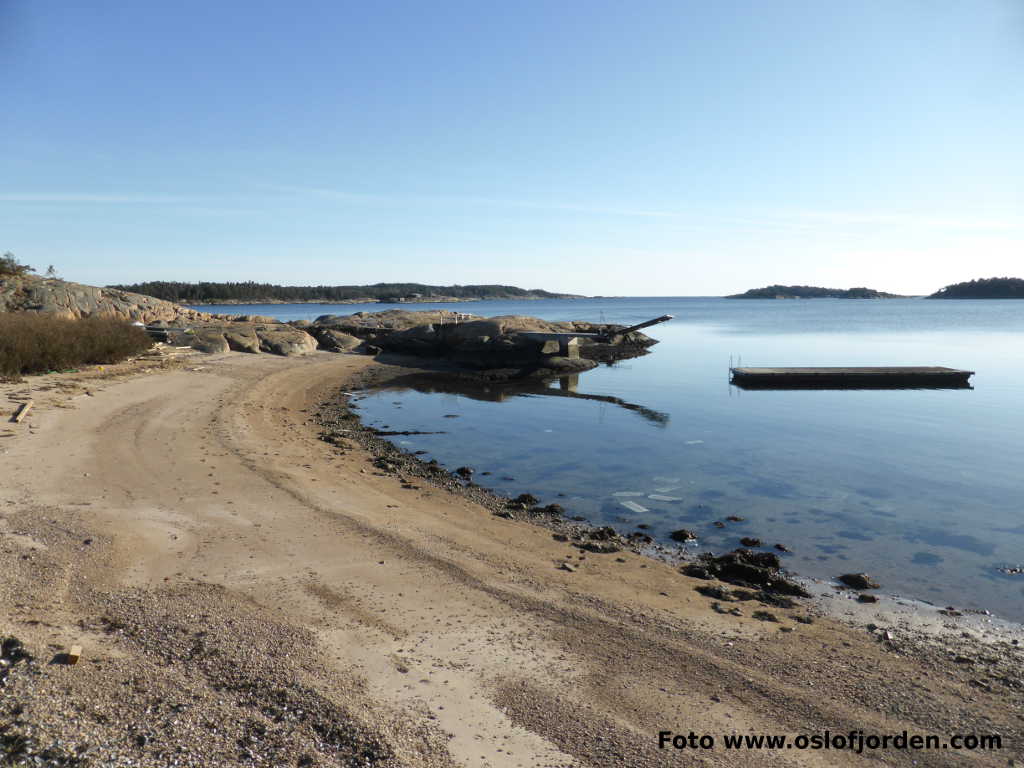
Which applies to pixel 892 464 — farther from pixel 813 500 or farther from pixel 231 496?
pixel 231 496

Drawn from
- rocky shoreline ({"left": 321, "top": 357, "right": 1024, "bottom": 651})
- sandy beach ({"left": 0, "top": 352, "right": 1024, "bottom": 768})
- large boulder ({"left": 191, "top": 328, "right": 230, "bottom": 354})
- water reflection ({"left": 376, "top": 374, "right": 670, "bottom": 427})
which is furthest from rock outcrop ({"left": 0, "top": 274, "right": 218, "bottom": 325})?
sandy beach ({"left": 0, "top": 352, "right": 1024, "bottom": 768})

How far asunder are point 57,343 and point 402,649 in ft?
63.6

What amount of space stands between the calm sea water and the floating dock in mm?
1088

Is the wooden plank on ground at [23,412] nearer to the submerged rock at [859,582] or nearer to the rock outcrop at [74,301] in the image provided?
the submerged rock at [859,582]

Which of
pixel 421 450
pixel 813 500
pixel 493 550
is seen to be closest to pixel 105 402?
pixel 421 450

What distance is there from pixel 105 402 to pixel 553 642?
46.5 ft

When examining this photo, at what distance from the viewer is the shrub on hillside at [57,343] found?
1755cm

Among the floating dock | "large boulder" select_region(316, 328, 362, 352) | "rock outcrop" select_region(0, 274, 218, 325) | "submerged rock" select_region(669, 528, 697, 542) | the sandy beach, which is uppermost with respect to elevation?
"rock outcrop" select_region(0, 274, 218, 325)

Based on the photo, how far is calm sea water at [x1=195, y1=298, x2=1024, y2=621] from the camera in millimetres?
8609

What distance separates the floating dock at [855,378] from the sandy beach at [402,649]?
20.8 metres

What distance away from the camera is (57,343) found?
19.1m

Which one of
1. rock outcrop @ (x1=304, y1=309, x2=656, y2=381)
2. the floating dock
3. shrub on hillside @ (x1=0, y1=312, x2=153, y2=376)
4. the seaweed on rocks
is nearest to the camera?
the seaweed on rocks

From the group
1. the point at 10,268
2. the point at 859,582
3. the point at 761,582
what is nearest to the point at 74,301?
the point at 10,268

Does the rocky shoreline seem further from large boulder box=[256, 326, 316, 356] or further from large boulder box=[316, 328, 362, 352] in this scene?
large boulder box=[316, 328, 362, 352]
